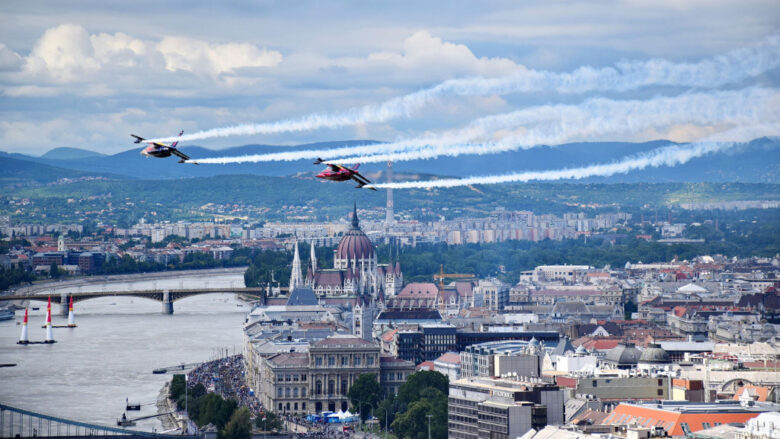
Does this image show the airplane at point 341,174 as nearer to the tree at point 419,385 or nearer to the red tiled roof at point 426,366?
the tree at point 419,385

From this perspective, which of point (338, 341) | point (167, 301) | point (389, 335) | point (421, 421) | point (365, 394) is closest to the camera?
point (421, 421)

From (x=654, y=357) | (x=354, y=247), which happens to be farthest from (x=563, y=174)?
(x=354, y=247)

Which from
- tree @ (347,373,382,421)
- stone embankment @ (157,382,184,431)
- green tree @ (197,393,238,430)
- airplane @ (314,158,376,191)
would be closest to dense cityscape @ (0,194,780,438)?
tree @ (347,373,382,421)

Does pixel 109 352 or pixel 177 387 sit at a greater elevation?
pixel 109 352

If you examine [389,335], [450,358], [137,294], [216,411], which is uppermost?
[137,294]

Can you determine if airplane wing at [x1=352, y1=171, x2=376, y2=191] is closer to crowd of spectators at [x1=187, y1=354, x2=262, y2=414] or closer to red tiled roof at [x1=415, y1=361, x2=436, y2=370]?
crowd of spectators at [x1=187, y1=354, x2=262, y2=414]

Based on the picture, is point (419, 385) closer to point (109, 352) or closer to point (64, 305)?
point (109, 352)

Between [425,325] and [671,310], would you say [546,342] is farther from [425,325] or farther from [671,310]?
[671,310]

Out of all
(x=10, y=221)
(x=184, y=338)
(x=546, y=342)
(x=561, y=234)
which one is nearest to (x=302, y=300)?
(x=184, y=338)
